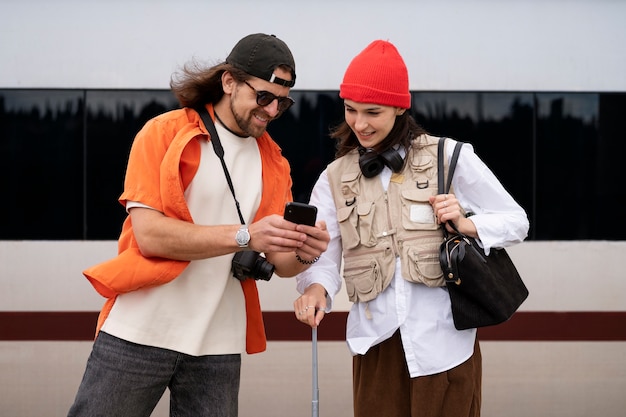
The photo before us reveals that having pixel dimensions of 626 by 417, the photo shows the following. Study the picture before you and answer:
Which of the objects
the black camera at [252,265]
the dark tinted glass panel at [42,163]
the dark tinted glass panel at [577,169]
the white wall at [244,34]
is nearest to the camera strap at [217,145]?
the black camera at [252,265]

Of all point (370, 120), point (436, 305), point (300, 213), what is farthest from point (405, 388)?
point (370, 120)

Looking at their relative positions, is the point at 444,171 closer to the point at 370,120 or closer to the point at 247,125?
the point at 370,120

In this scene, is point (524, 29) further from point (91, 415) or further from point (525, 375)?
point (91, 415)

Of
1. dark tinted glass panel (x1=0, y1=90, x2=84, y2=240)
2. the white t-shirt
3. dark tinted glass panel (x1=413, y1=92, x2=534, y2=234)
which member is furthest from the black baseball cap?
dark tinted glass panel (x1=0, y1=90, x2=84, y2=240)

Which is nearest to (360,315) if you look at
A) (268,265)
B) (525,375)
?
(268,265)

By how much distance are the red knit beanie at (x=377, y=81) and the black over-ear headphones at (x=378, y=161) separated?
6.9 inches

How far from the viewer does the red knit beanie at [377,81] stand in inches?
103

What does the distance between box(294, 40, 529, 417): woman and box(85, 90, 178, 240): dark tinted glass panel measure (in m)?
2.01

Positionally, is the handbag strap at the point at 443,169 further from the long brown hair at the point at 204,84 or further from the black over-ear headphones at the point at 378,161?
the long brown hair at the point at 204,84

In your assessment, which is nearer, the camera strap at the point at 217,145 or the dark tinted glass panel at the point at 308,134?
the camera strap at the point at 217,145

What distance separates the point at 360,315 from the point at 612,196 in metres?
2.43

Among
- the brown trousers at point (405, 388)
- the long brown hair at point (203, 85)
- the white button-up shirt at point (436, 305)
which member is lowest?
the brown trousers at point (405, 388)

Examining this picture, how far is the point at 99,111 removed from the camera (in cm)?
443

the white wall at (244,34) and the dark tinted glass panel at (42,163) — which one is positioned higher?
the white wall at (244,34)
